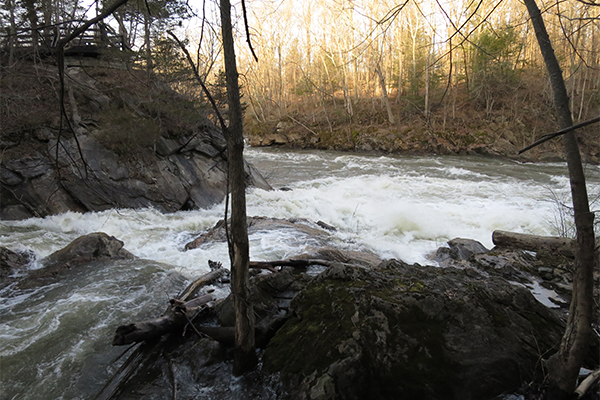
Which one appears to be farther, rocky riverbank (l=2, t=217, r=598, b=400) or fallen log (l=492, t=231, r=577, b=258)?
fallen log (l=492, t=231, r=577, b=258)

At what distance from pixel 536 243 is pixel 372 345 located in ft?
19.9

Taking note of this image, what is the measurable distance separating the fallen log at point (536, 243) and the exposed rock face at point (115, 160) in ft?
22.2

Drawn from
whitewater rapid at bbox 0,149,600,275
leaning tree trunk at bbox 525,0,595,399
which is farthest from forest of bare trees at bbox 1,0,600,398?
whitewater rapid at bbox 0,149,600,275

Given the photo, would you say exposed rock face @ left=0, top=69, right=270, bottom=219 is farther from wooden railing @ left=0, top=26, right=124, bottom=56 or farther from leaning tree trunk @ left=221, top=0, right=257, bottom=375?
leaning tree trunk @ left=221, top=0, right=257, bottom=375

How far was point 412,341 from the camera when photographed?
8.24 ft

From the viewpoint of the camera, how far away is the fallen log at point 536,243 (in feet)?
20.7

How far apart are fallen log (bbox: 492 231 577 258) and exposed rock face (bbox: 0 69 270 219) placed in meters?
6.78

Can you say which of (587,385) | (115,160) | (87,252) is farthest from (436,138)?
(587,385)

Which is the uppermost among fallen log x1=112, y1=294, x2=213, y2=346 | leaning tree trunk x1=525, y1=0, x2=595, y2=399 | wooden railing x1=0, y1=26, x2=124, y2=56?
wooden railing x1=0, y1=26, x2=124, y2=56

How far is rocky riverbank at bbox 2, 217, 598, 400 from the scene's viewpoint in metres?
2.32

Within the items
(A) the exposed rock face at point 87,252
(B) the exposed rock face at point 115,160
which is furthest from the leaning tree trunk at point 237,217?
(B) the exposed rock face at point 115,160

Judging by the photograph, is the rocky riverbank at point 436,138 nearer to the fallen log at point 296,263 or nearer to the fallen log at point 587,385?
the fallen log at point 296,263

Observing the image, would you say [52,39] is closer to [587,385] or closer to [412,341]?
[412,341]

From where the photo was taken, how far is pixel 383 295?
295 centimetres
